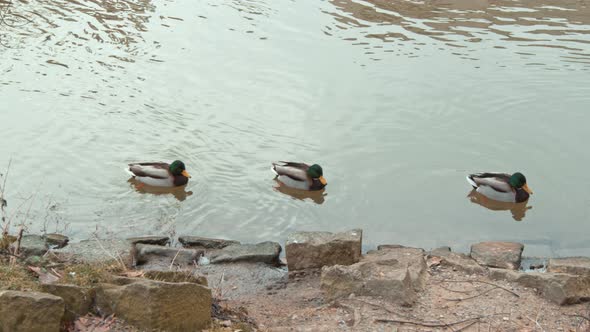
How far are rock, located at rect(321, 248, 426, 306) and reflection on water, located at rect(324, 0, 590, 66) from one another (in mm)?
9269

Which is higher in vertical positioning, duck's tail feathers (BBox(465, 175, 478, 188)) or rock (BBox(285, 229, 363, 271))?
rock (BBox(285, 229, 363, 271))

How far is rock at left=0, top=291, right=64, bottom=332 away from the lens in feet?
16.7

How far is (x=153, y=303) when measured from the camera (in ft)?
18.0

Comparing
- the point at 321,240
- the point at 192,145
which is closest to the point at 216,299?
the point at 321,240

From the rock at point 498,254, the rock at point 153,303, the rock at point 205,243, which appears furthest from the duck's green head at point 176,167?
the rock at point 153,303

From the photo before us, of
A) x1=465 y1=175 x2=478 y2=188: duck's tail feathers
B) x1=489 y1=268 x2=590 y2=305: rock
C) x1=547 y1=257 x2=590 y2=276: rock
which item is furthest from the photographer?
x1=465 y1=175 x2=478 y2=188: duck's tail feathers

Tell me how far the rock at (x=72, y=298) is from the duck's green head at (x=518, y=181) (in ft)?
24.6

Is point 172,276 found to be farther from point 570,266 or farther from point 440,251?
point 570,266

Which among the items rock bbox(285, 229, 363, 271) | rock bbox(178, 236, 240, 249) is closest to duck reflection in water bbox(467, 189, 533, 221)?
rock bbox(285, 229, 363, 271)

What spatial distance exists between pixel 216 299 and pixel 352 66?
981cm

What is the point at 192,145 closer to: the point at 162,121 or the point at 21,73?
the point at 162,121

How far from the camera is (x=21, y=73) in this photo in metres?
14.9

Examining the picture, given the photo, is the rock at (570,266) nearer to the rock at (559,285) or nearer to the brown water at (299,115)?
the rock at (559,285)

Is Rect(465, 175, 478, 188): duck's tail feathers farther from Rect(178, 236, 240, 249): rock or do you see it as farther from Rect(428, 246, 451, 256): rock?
Rect(178, 236, 240, 249): rock
